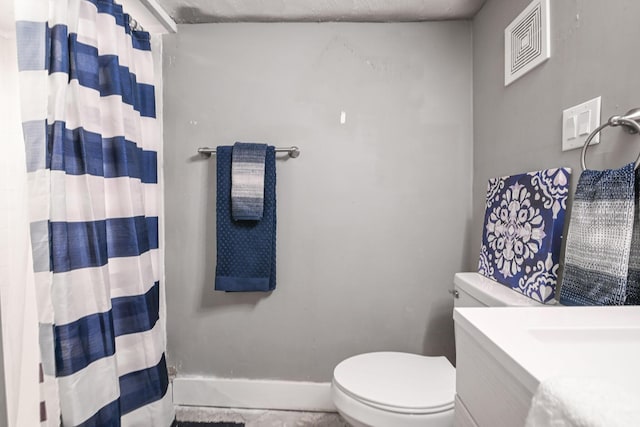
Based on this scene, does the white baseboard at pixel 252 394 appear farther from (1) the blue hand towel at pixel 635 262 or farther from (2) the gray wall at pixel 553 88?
(1) the blue hand towel at pixel 635 262

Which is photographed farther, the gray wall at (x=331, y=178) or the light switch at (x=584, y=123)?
the gray wall at (x=331, y=178)

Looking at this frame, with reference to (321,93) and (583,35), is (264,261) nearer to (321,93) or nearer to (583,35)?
(321,93)

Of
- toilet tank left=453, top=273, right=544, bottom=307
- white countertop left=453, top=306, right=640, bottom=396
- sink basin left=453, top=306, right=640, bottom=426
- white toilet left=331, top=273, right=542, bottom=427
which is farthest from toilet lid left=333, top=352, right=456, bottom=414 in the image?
white countertop left=453, top=306, right=640, bottom=396

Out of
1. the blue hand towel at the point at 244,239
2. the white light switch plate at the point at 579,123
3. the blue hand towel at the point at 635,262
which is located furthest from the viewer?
the blue hand towel at the point at 244,239

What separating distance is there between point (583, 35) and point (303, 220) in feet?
4.01

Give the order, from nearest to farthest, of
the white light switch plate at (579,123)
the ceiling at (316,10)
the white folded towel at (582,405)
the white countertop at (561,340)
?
the white folded towel at (582,405), the white countertop at (561,340), the white light switch plate at (579,123), the ceiling at (316,10)

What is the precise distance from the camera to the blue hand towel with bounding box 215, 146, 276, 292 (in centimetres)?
152

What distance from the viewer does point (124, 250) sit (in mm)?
1225

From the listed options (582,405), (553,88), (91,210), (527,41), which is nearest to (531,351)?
(582,405)

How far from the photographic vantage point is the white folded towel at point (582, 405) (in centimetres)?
30

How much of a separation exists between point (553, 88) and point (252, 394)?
6.07 feet

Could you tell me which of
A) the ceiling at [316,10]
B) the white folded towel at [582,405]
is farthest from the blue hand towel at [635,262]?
the ceiling at [316,10]

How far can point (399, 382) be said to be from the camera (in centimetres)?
109

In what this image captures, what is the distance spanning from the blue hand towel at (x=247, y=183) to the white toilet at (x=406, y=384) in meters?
0.80
